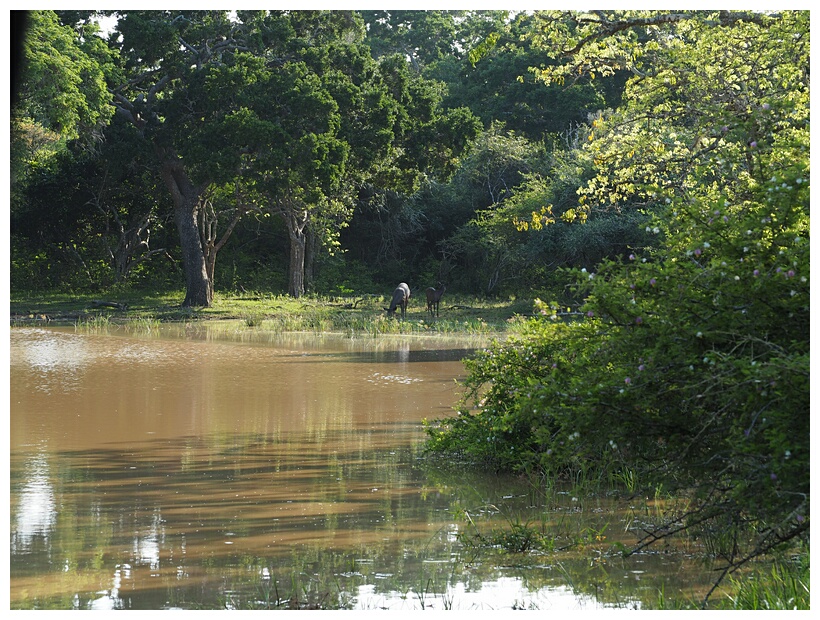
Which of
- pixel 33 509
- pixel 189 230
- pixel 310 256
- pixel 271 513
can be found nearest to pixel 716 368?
pixel 271 513

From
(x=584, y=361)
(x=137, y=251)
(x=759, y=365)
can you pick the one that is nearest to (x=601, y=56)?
(x=584, y=361)

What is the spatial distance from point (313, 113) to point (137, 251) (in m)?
12.5

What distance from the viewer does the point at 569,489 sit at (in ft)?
24.3

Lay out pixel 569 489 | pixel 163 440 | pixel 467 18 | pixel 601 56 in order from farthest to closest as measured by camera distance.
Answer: pixel 467 18 < pixel 601 56 < pixel 163 440 < pixel 569 489

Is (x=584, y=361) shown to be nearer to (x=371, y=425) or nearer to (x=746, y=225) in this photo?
(x=746, y=225)

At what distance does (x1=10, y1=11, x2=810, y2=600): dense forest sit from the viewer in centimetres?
477

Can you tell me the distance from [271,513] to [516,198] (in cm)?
2662

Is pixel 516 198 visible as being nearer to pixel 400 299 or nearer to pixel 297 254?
pixel 297 254

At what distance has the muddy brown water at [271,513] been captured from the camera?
5.04 m

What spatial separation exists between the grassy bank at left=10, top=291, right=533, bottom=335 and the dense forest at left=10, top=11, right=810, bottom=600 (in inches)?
58.6

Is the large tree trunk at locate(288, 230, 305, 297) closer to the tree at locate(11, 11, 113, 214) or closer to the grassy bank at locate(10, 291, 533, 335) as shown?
the grassy bank at locate(10, 291, 533, 335)

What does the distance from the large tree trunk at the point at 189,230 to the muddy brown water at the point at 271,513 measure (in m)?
16.6

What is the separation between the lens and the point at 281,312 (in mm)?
27578

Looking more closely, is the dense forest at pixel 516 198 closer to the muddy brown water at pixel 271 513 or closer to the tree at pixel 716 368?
the tree at pixel 716 368
